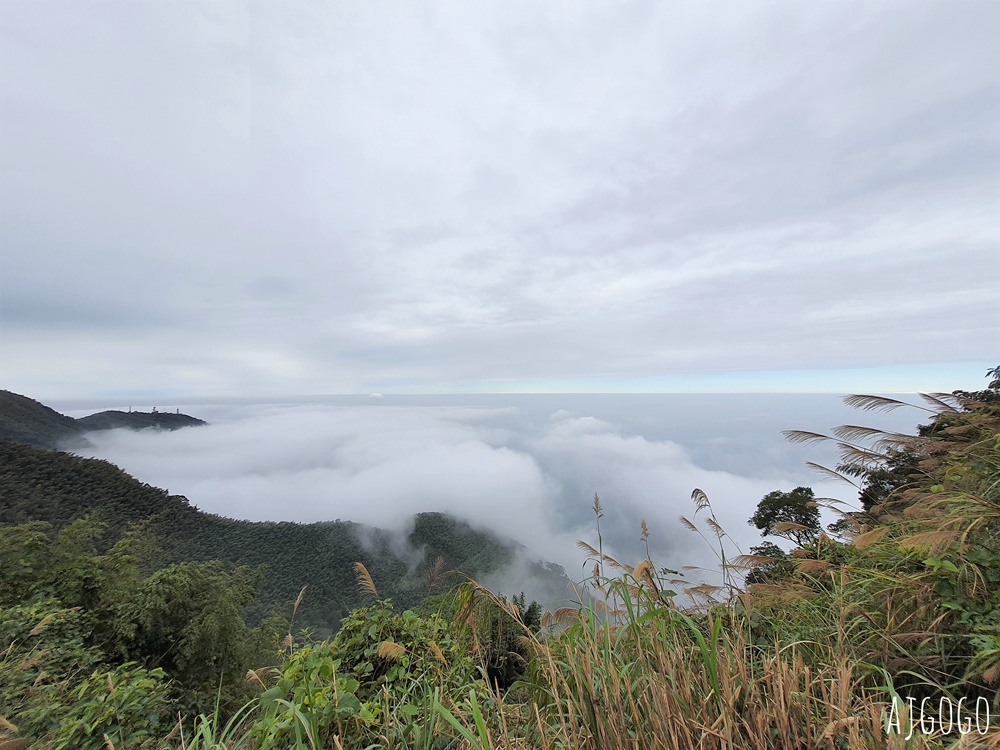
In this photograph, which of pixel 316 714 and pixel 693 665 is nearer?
pixel 693 665

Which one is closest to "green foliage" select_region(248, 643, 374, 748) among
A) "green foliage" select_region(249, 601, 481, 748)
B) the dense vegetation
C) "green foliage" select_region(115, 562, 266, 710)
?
"green foliage" select_region(249, 601, 481, 748)

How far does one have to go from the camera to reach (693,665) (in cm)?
170

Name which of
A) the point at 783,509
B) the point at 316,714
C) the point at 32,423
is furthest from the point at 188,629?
the point at 32,423

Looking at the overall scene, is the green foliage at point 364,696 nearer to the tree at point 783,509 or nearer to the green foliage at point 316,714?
the green foliage at point 316,714

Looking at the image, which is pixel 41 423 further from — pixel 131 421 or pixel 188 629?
pixel 188 629

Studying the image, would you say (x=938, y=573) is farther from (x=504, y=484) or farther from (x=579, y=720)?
(x=504, y=484)

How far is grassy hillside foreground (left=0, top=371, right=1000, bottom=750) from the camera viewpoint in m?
1.38

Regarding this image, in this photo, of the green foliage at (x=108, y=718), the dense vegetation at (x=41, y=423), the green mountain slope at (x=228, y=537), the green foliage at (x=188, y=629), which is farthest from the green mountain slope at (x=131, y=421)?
the green foliage at (x=108, y=718)

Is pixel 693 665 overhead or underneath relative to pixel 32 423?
overhead

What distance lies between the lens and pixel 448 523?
6569 centimetres

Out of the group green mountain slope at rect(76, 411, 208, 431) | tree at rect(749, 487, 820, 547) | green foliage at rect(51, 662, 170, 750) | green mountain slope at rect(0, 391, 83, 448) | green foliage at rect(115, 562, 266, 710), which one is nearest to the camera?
green foliage at rect(51, 662, 170, 750)

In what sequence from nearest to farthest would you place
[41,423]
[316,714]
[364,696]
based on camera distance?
[316,714], [364,696], [41,423]

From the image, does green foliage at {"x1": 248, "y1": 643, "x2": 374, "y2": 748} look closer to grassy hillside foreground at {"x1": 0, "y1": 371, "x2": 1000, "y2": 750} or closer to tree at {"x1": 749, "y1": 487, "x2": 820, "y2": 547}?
grassy hillside foreground at {"x1": 0, "y1": 371, "x2": 1000, "y2": 750}

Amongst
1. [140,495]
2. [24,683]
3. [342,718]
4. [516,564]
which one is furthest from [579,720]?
[140,495]
